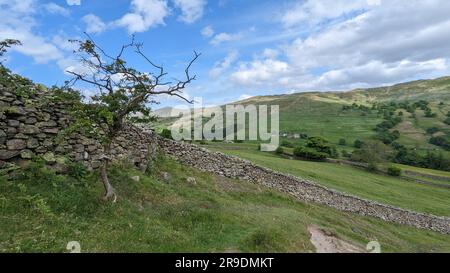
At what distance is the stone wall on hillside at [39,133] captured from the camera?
567 inches

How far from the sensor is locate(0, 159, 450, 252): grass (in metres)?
10.9

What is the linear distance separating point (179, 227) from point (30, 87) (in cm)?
986

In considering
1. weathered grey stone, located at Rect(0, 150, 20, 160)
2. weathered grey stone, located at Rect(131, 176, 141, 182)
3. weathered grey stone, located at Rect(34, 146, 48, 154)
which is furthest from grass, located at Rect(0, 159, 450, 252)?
weathered grey stone, located at Rect(34, 146, 48, 154)

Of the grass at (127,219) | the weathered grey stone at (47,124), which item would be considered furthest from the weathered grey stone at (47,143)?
the grass at (127,219)

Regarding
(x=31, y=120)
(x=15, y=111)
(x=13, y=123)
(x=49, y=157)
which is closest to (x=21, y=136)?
(x=13, y=123)

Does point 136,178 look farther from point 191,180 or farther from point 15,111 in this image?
point 15,111

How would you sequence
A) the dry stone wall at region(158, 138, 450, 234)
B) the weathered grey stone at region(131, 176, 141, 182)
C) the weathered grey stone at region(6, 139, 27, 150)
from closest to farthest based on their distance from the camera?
the weathered grey stone at region(6, 139, 27, 150)
the weathered grey stone at region(131, 176, 141, 182)
the dry stone wall at region(158, 138, 450, 234)

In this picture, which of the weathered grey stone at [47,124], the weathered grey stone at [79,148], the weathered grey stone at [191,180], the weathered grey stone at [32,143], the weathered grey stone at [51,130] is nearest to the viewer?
the weathered grey stone at [32,143]

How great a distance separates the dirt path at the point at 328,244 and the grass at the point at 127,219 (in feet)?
1.74

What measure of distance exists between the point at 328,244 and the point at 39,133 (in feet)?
44.7

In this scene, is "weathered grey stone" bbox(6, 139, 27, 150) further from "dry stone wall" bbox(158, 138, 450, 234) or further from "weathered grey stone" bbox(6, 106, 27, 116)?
"dry stone wall" bbox(158, 138, 450, 234)

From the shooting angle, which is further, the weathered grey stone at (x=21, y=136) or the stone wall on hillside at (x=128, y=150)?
the stone wall on hillside at (x=128, y=150)

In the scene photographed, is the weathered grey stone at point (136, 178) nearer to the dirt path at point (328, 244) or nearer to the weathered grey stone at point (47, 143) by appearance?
the weathered grey stone at point (47, 143)

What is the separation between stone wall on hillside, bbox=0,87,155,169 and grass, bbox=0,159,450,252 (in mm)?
1006
